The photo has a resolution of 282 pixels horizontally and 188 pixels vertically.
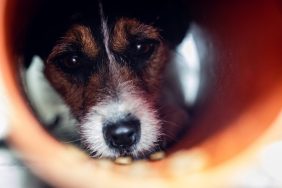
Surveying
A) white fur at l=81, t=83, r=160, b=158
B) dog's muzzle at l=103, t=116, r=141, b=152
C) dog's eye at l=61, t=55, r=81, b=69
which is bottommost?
dog's muzzle at l=103, t=116, r=141, b=152

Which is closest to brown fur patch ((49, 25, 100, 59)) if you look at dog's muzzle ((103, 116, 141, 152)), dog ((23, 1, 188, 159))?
dog ((23, 1, 188, 159))

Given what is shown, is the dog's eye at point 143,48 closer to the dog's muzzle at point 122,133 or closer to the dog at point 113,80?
the dog at point 113,80

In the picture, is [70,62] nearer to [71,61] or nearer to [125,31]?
[71,61]

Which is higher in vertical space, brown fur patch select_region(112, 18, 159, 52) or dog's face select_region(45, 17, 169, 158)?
brown fur patch select_region(112, 18, 159, 52)

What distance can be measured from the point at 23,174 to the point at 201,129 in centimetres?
34

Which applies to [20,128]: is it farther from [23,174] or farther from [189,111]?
[189,111]

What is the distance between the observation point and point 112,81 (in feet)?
3.56

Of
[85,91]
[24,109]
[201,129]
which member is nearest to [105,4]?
[85,91]

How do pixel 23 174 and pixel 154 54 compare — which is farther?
pixel 154 54

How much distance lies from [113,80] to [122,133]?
4.5 inches

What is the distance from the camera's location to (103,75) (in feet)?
3.59

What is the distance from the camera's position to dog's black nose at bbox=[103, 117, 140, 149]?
1021mm

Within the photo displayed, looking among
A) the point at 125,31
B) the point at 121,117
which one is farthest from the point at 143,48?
the point at 121,117

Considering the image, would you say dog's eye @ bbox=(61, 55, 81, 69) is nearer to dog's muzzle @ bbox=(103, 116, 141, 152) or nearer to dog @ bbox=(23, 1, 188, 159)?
dog @ bbox=(23, 1, 188, 159)
